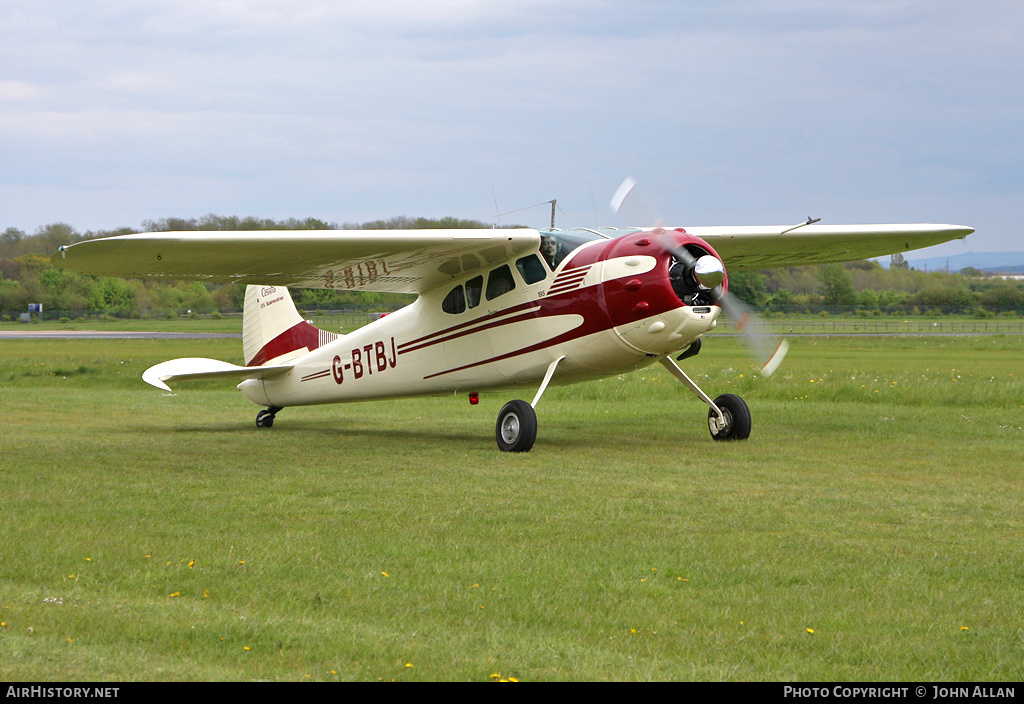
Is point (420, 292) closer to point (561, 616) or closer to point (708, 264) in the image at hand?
point (708, 264)

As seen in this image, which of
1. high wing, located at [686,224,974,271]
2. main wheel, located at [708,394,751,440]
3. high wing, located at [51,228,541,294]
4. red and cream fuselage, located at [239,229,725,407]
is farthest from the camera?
high wing, located at [686,224,974,271]

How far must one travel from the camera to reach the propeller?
38.4ft

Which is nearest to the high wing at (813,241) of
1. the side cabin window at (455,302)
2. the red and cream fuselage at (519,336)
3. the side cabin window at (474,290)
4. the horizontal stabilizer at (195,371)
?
the red and cream fuselage at (519,336)

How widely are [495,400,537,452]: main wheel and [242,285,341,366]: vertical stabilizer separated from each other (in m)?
5.29

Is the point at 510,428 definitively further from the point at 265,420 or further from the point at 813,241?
the point at 813,241

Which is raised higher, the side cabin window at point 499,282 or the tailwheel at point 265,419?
the side cabin window at point 499,282

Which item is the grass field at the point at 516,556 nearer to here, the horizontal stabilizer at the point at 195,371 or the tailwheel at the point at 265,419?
the horizontal stabilizer at the point at 195,371

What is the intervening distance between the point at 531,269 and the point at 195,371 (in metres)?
6.16

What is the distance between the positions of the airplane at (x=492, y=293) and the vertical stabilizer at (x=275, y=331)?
0.15 ft

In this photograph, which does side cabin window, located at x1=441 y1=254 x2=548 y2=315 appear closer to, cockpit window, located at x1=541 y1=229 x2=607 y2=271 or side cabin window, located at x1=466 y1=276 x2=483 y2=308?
side cabin window, located at x1=466 y1=276 x2=483 y2=308

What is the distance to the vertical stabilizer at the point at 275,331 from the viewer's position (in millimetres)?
17219

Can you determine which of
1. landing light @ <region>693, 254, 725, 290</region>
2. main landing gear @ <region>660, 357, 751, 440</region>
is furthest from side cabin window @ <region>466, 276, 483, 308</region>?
landing light @ <region>693, 254, 725, 290</region>

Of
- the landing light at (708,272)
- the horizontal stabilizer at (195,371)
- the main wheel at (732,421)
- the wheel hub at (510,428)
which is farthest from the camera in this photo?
the horizontal stabilizer at (195,371)

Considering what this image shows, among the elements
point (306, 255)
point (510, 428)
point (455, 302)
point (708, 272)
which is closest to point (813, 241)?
point (708, 272)
